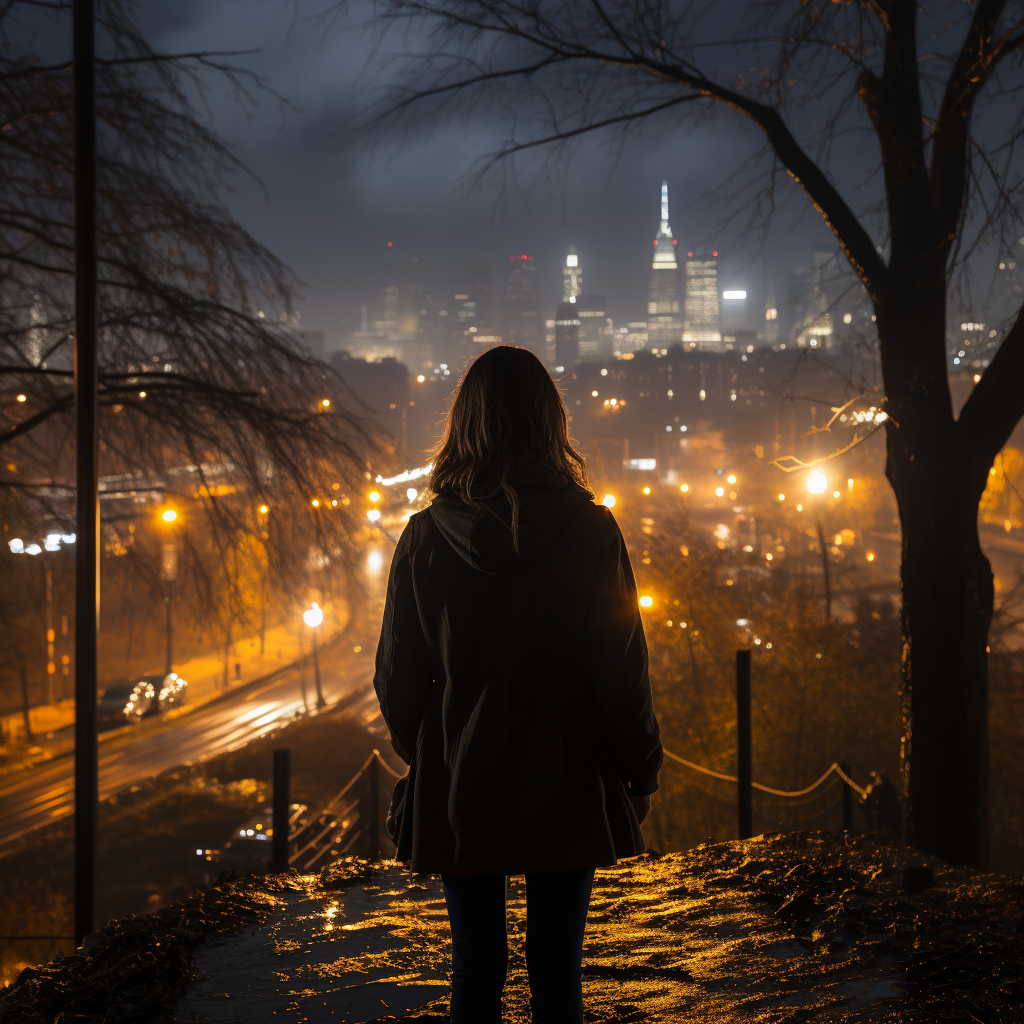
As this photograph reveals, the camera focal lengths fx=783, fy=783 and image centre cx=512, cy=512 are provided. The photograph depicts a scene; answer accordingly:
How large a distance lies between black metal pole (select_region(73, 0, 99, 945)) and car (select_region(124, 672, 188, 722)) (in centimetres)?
2764

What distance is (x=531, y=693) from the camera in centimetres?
166

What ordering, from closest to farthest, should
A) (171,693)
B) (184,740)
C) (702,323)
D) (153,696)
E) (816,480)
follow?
(816,480)
(184,740)
(702,323)
(153,696)
(171,693)

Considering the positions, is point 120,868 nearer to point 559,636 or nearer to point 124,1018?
point 124,1018

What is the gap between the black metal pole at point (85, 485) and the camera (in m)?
3.85

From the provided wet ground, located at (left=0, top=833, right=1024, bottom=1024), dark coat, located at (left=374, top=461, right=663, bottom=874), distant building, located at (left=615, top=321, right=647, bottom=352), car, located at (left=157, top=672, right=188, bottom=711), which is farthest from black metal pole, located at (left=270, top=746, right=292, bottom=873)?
car, located at (left=157, top=672, right=188, bottom=711)

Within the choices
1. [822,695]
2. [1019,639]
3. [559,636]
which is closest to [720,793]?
[822,695]

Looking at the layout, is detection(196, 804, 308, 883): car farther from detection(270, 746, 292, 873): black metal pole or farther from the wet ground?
the wet ground

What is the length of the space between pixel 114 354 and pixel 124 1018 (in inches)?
169

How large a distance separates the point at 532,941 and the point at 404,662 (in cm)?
66

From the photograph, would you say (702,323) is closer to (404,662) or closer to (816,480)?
(816,480)

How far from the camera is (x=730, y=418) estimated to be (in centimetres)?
2284

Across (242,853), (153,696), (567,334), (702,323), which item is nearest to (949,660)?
(567,334)

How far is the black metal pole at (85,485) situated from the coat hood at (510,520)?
2.94 meters

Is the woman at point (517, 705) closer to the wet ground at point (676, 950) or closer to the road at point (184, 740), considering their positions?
the wet ground at point (676, 950)
